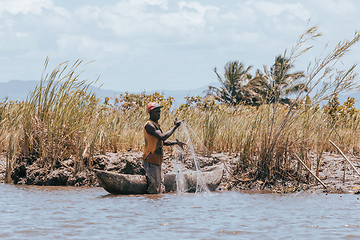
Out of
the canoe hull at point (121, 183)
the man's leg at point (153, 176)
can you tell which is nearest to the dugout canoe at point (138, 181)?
the canoe hull at point (121, 183)

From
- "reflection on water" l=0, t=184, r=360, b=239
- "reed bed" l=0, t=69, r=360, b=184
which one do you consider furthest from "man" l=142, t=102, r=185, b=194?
"reed bed" l=0, t=69, r=360, b=184

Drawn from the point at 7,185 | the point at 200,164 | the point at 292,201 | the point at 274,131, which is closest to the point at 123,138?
the point at 200,164

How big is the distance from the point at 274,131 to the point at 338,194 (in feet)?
6.04

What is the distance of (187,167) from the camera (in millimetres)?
12312

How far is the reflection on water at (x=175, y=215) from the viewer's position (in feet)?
20.6

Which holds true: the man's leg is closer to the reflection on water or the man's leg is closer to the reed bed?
the reflection on water

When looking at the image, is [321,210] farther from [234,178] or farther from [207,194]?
[234,178]

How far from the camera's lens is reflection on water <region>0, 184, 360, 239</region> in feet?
20.6

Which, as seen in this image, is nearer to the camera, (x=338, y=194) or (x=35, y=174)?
(x=338, y=194)

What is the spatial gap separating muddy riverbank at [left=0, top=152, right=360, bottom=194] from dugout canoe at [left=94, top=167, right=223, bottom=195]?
2.11 ft

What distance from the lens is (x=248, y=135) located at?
37.2 feet

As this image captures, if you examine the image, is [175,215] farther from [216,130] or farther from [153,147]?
[216,130]

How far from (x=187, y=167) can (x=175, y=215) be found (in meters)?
4.73

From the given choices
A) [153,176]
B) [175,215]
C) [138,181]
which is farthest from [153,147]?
[175,215]
